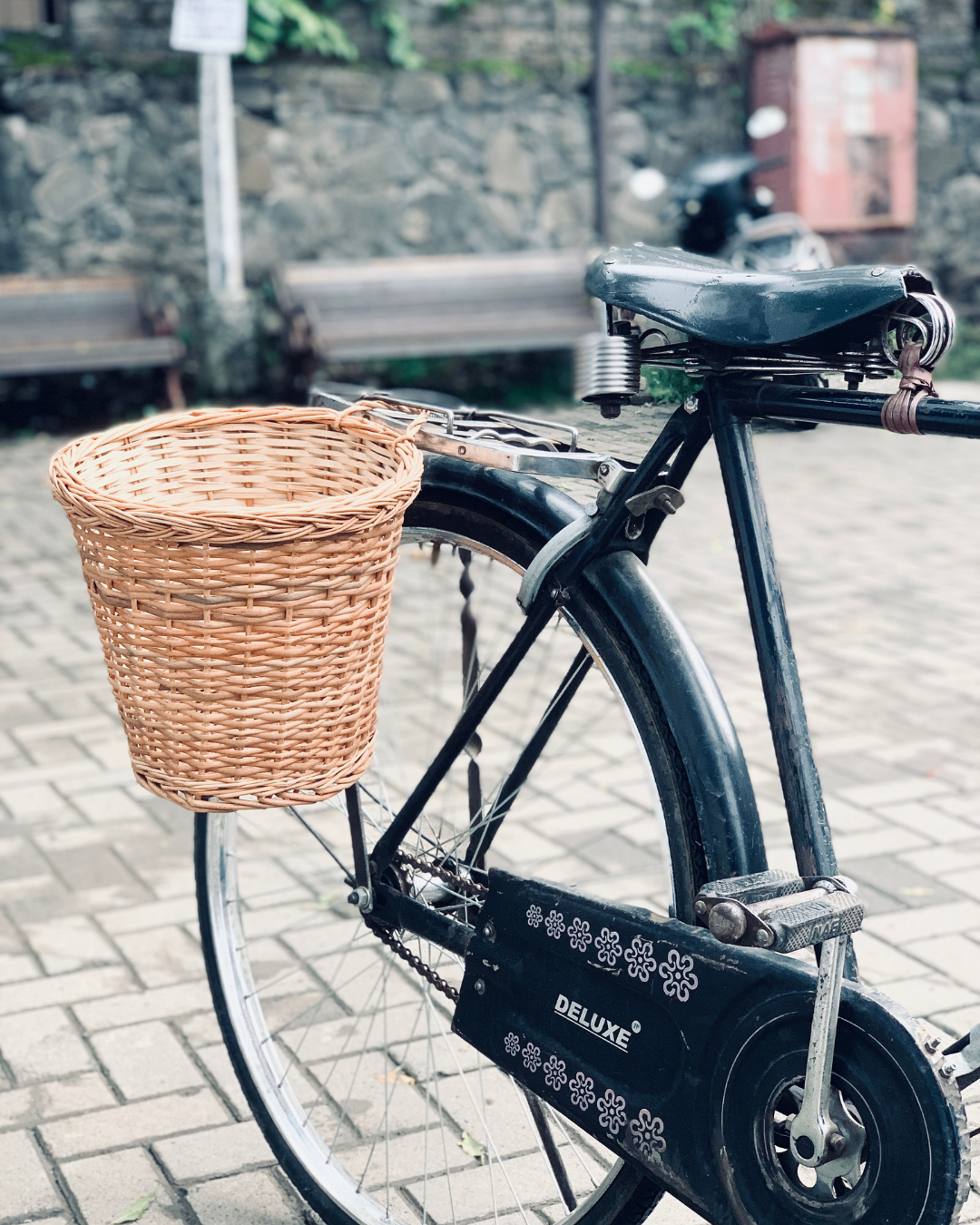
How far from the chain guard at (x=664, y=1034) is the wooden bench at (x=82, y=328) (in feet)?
23.1

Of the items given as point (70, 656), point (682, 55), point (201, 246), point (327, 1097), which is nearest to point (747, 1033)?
point (327, 1097)

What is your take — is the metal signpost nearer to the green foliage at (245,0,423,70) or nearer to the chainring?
the green foliage at (245,0,423,70)

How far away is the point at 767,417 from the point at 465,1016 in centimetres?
83

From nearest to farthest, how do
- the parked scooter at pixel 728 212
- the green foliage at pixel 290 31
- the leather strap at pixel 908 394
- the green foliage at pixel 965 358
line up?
the leather strap at pixel 908 394 < the parked scooter at pixel 728 212 < the green foliage at pixel 290 31 < the green foliage at pixel 965 358

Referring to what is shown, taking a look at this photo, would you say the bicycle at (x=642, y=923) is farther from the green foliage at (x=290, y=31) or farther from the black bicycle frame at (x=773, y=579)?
the green foliage at (x=290, y=31)

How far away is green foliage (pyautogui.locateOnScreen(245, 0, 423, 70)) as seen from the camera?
9062mm

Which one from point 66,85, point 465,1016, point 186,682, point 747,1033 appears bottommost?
point 465,1016

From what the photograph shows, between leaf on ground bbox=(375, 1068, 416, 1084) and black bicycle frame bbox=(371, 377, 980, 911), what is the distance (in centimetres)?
109

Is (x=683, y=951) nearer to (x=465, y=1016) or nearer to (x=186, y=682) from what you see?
(x=465, y=1016)

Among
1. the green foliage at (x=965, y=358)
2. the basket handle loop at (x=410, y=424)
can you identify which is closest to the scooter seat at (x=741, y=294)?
the basket handle loop at (x=410, y=424)

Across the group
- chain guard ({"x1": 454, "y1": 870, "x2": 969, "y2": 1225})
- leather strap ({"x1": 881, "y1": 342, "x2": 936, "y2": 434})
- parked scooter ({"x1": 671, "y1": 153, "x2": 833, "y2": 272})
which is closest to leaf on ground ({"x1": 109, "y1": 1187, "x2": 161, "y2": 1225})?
chain guard ({"x1": 454, "y1": 870, "x2": 969, "y2": 1225})

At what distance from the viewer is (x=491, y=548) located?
2059 millimetres

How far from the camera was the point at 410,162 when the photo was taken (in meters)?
9.60

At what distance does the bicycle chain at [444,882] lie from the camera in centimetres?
205
